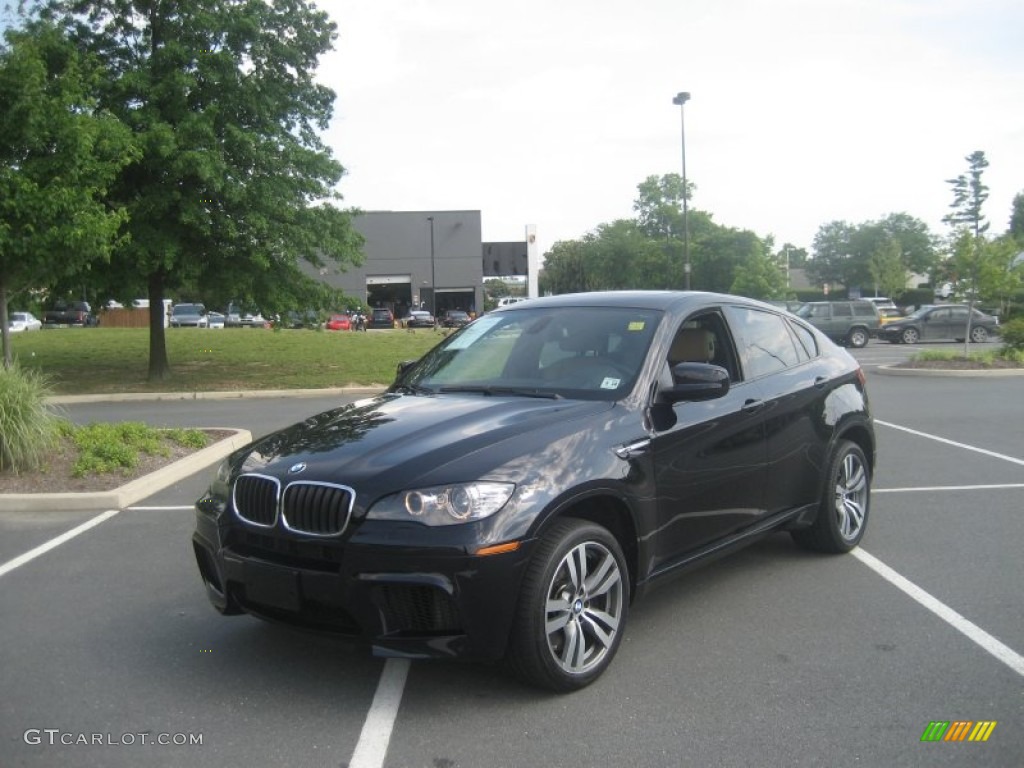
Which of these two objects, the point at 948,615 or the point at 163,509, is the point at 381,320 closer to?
the point at 163,509

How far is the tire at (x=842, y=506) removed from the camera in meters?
5.36

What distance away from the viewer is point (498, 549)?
325 centimetres

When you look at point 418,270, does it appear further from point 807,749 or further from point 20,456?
point 807,749

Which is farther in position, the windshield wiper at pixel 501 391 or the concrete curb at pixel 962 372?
the concrete curb at pixel 962 372

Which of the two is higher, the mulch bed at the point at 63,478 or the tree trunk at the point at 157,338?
the tree trunk at the point at 157,338

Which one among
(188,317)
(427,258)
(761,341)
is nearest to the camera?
(761,341)

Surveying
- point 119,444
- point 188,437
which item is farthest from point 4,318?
point 119,444

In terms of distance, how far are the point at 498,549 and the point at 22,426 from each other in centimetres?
618

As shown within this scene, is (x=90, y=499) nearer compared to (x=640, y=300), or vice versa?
(x=640, y=300)

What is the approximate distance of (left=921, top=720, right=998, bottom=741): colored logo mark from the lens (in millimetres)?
3227

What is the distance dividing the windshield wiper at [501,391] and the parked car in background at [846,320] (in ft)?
98.3

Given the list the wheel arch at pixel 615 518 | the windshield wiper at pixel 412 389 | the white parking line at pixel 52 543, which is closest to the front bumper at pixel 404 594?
the wheel arch at pixel 615 518

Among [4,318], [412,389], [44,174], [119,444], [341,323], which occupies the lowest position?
[119,444]

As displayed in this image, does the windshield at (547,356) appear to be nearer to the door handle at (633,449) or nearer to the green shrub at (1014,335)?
the door handle at (633,449)
